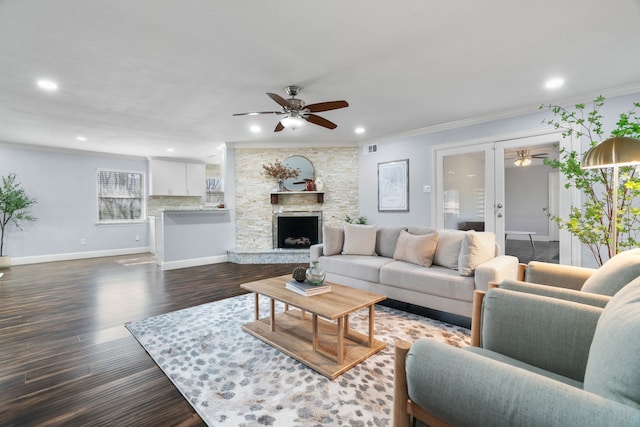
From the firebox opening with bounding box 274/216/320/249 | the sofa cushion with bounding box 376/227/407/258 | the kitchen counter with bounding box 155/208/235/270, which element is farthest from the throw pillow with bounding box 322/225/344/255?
the kitchen counter with bounding box 155/208/235/270

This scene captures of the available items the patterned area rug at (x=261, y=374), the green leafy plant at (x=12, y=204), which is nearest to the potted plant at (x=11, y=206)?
the green leafy plant at (x=12, y=204)

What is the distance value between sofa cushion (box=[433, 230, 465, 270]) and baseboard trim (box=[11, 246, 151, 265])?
7.02 m

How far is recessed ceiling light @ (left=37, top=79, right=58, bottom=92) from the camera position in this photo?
296 cm

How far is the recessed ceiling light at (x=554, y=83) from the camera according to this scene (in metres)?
3.07

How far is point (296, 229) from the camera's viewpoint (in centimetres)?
627

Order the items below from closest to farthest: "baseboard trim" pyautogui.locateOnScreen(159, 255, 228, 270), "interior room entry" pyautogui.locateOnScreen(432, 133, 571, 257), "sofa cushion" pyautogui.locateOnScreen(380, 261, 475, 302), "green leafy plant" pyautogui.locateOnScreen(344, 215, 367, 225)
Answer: "sofa cushion" pyautogui.locateOnScreen(380, 261, 475, 302), "interior room entry" pyautogui.locateOnScreen(432, 133, 571, 257), "baseboard trim" pyautogui.locateOnScreen(159, 255, 228, 270), "green leafy plant" pyautogui.locateOnScreen(344, 215, 367, 225)

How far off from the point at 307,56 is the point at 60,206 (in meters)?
6.69

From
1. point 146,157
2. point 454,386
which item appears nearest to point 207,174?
point 146,157

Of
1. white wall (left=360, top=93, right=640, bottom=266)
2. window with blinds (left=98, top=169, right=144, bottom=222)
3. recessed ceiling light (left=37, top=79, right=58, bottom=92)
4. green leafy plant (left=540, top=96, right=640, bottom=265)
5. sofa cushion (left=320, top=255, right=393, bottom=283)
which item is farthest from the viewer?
window with blinds (left=98, top=169, right=144, bottom=222)

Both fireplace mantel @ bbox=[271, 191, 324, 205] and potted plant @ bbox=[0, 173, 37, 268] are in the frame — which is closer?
potted plant @ bbox=[0, 173, 37, 268]

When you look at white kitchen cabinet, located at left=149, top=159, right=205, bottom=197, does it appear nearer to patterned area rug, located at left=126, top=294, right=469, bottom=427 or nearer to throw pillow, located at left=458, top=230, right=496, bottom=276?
patterned area rug, located at left=126, top=294, right=469, bottom=427

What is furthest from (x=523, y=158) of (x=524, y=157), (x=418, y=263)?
(x=418, y=263)

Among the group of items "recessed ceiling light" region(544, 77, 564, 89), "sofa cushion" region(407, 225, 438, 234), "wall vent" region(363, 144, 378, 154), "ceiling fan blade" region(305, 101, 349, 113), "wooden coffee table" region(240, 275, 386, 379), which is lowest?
"wooden coffee table" region(240, 275, 386, 379)

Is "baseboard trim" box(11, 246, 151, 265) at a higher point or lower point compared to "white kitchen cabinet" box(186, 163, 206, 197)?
lower
